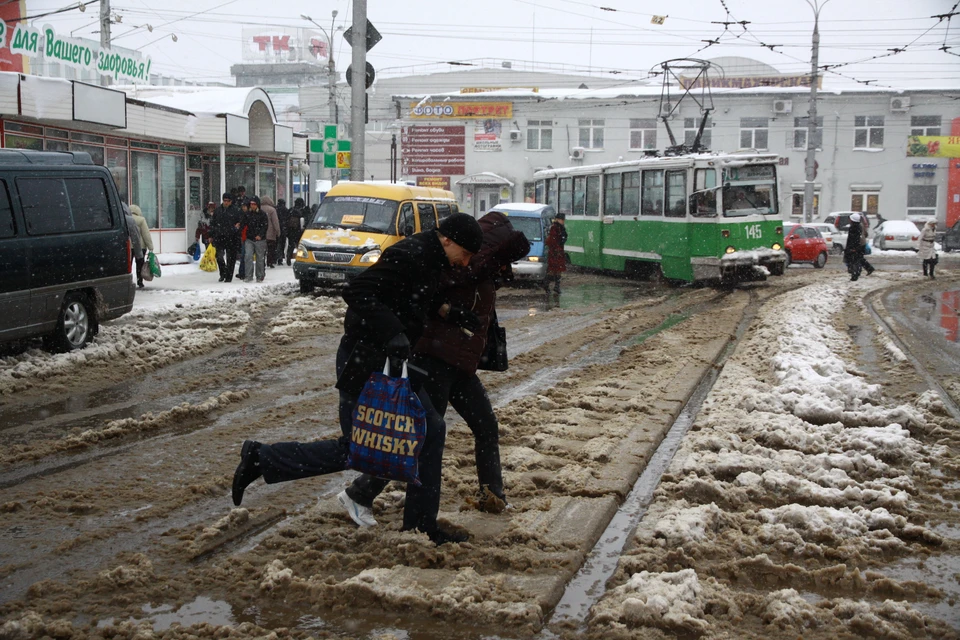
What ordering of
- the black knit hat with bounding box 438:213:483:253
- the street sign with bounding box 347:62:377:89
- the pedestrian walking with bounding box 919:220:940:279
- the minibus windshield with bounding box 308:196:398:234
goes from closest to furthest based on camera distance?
1. the black knit hat with bounding box 438:213:483:253
2. the minibus windshield with bounding box 308:196:398:234
3. the street sign with bounding box 347:62:377:89
4. the pedestrian walking with bounding box 919:220:940:279

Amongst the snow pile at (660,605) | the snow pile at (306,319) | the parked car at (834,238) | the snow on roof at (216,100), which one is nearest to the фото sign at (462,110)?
the parked car at (834,238)

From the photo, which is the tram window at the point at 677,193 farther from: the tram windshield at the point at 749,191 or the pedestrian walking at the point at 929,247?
the pedestrian walking at the point at 929,247

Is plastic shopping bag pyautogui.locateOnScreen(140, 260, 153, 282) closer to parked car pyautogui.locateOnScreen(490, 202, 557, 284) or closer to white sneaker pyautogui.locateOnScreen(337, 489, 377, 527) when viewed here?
parked car pyautogui.locateOnScreen(490, 202, 557, 284)

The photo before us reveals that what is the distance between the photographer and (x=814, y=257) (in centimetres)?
3234

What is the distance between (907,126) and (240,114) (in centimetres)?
3636

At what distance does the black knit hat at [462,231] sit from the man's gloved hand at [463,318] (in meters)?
0.34

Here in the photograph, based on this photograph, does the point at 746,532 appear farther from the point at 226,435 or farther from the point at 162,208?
the point at 162,208

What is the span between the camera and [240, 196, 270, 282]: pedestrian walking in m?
20.0

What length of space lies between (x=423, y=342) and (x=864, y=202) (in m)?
50.5

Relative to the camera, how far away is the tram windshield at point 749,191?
22.3m

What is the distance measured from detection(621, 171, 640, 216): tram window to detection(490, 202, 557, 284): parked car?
86.0 inches

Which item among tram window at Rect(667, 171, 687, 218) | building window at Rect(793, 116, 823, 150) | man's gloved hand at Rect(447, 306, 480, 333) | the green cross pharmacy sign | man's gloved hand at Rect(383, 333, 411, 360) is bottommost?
man's gloved hand at Rect(383, 333, 411, 360)

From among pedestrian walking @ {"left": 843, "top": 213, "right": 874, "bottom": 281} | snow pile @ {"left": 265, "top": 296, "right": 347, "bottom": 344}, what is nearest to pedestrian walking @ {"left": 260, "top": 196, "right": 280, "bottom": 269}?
snow pile @ {"left": 265, "top": 296, "right": 347, "bottom": 344}

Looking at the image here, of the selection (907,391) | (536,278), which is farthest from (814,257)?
(907,391)
